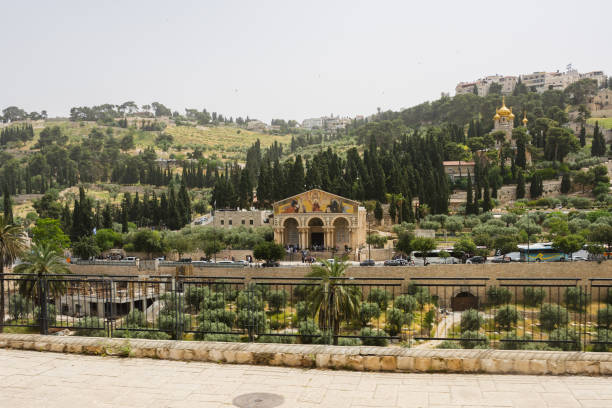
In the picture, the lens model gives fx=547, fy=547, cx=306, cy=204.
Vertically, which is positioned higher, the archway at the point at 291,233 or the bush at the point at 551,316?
the archway at the point at 291,233

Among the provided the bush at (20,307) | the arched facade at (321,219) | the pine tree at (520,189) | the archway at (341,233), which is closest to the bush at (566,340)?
the bush at (20,307)

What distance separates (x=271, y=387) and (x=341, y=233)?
1562 inches

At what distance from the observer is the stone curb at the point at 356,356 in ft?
23.2

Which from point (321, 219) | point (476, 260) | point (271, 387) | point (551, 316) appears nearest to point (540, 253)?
point (476, 260)

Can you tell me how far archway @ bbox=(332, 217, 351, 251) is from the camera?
4603 centimetres

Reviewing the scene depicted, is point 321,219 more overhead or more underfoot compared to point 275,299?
more overhead

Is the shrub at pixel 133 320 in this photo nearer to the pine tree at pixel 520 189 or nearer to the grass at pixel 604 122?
the pine tree at pixel 520 189

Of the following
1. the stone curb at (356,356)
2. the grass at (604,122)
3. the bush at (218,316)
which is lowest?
the bush at (218,316)

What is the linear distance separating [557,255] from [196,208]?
148ft

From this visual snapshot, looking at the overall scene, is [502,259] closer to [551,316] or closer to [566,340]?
[551,316]

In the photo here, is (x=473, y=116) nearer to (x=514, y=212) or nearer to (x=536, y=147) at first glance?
(x=536, y=147)

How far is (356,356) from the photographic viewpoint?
7.60 meters

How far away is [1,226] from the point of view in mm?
27797

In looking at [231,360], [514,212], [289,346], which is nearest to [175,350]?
[231,360]
